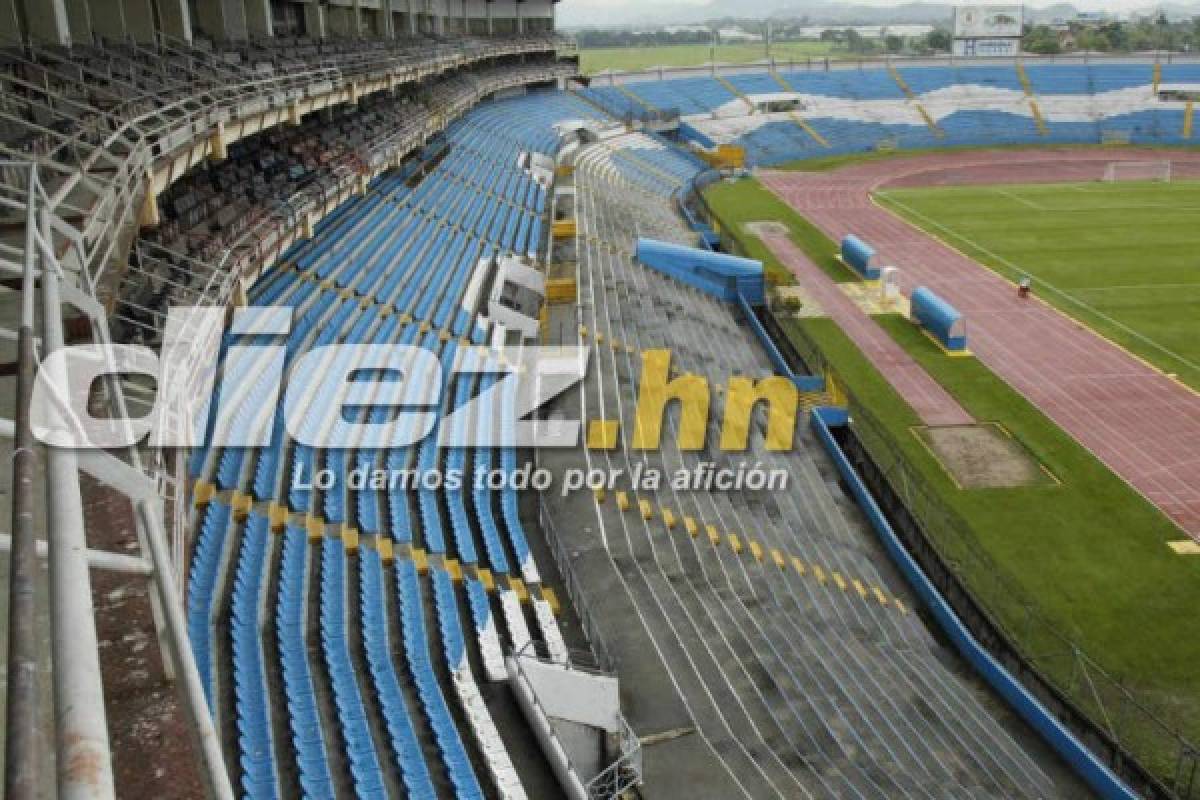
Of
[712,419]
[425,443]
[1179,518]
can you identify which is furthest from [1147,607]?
[425,443]

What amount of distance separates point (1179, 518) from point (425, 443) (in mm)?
13739

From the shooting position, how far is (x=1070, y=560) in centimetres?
1719

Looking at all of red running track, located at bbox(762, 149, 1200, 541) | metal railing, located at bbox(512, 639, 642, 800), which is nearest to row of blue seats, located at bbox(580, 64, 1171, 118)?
red running track, located at bbox(762, 149, 1200, 541)

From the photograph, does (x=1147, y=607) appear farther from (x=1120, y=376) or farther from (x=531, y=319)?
(x=531, y=319)

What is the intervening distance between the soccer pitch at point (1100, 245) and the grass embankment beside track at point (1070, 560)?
689cm

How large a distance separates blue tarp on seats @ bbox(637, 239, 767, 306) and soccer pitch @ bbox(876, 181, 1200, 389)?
964 centimetres

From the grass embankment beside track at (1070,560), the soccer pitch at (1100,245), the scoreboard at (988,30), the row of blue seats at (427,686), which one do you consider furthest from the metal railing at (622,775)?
the scoreboard at (988,30)

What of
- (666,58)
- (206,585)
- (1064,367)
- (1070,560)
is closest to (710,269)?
(1064,367)

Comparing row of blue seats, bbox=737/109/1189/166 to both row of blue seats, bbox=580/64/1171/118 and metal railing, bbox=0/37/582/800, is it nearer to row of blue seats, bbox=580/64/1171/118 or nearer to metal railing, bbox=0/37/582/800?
row of blue seats, bbox=580/64/1171/118

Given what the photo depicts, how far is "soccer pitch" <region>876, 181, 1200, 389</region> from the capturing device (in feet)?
95.6

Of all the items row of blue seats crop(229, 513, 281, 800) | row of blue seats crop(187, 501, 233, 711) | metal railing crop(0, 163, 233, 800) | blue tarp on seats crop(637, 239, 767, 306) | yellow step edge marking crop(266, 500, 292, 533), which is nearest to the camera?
metal railing crop(0, 163, 233, 800)

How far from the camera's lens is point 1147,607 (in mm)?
15844

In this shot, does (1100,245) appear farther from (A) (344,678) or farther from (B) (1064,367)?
(A) (344,678)

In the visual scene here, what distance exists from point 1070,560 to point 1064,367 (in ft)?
34.1
